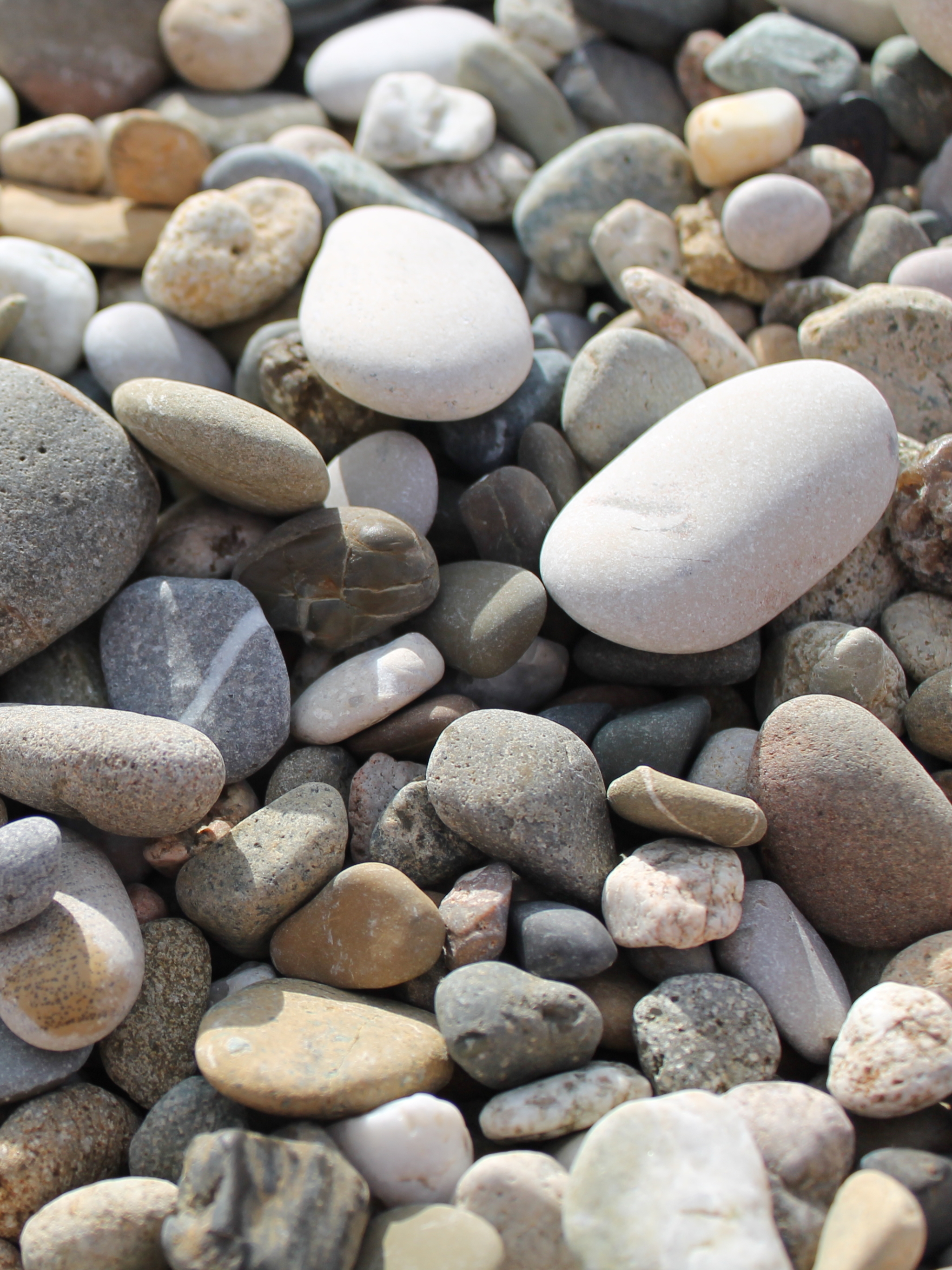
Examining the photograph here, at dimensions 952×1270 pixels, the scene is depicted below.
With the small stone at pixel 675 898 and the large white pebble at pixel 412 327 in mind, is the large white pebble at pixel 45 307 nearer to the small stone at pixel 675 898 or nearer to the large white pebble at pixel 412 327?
the large white pebble at pixel 412 327

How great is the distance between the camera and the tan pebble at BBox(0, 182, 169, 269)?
9.86ft

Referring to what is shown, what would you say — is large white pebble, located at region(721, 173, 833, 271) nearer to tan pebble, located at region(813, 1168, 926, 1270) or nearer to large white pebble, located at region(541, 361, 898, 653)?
large white pebble, located at region(541, 361, 898, 653)

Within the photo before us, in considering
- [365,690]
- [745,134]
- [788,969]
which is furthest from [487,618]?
[745,134]

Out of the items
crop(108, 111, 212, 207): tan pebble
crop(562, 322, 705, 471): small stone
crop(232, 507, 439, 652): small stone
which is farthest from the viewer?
crop(108, 111, 212, 207): tan pebble

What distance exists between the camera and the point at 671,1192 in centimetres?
148

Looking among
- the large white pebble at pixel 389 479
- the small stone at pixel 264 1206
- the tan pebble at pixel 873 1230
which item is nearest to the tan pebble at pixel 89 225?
the large white pebble at pixel 389 479

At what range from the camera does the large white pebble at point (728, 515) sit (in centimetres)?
224

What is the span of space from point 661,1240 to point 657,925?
56 centimetres

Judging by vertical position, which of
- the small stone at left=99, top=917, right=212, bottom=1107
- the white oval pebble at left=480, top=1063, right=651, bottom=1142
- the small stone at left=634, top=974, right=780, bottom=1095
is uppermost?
the small stone at left=634, top=974, right=780, bottom=1095

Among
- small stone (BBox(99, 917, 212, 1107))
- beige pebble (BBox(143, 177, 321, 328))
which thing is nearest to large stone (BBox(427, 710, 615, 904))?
small stone (BBox(99, 917, 212, 1107))

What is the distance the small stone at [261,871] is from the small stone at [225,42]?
289cm

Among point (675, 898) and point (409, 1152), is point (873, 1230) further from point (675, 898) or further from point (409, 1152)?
point (409, 1152)

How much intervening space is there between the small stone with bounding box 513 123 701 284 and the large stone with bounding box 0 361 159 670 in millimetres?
1542

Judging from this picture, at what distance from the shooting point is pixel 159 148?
3.01 m
